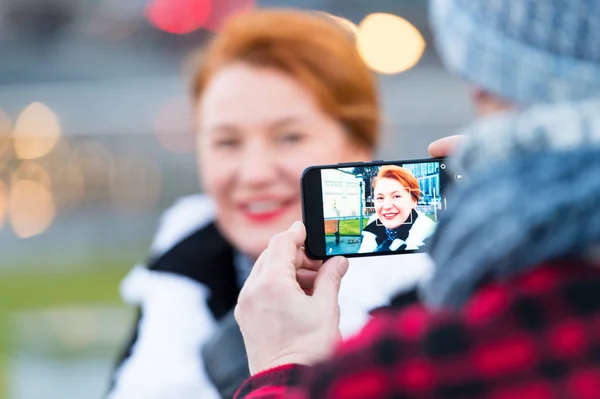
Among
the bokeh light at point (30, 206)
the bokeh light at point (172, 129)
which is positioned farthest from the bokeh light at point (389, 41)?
the bokeh light at point (172, 129)

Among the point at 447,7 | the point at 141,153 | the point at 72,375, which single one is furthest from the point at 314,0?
the point at 447,7

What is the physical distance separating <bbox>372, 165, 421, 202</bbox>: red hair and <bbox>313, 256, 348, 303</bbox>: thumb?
136 mm

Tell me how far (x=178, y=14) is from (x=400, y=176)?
11542 millimetres

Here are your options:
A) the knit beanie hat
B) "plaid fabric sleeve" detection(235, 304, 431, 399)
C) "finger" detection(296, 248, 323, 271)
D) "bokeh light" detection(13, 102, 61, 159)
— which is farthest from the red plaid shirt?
"bokeh light" detection(13, 102, 61, 159)

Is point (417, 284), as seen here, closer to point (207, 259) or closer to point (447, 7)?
point (207, 259)

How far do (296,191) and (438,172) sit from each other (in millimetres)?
565

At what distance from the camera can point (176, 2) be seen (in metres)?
12.1

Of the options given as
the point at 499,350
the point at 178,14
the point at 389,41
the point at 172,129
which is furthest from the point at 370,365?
the point at 178,14

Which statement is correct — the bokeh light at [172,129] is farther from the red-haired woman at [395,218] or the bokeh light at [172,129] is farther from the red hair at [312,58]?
the red-haired woman at [395,218]

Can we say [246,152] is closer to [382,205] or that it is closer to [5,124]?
[382,205]

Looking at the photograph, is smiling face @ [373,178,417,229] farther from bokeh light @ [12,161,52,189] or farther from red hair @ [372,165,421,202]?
bokeh light @ [12,161,52,189]

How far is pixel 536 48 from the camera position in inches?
21.5

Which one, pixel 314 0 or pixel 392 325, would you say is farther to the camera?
pixel 314 0

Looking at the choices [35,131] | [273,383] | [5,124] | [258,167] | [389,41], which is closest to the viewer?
[273,383]
